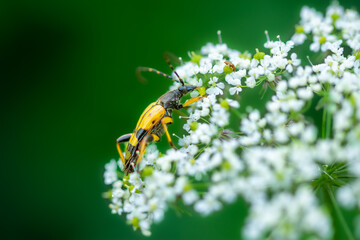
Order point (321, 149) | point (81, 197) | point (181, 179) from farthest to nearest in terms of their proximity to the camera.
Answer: point (81, 197) < point (181, 179) < point (321, 149)

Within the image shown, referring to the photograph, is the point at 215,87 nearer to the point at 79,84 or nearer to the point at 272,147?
the point at 272,147

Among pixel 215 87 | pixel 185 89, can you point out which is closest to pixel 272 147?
pixel 215 87

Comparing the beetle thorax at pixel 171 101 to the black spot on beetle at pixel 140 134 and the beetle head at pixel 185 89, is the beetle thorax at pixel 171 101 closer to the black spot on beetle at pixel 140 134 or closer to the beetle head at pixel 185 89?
the beetle head at pixel 185 89

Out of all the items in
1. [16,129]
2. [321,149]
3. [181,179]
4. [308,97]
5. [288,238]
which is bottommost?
[288,238]

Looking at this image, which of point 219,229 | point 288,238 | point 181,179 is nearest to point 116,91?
point 219,229

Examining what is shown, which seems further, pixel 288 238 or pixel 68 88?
pixel 68 88

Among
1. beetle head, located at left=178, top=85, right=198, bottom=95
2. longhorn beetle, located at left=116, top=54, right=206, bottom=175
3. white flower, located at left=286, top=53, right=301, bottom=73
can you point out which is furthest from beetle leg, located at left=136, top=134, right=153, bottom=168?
white flower, located at left=286, top=53, right=301, bottom=73

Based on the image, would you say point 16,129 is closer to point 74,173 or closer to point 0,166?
point 0,166
